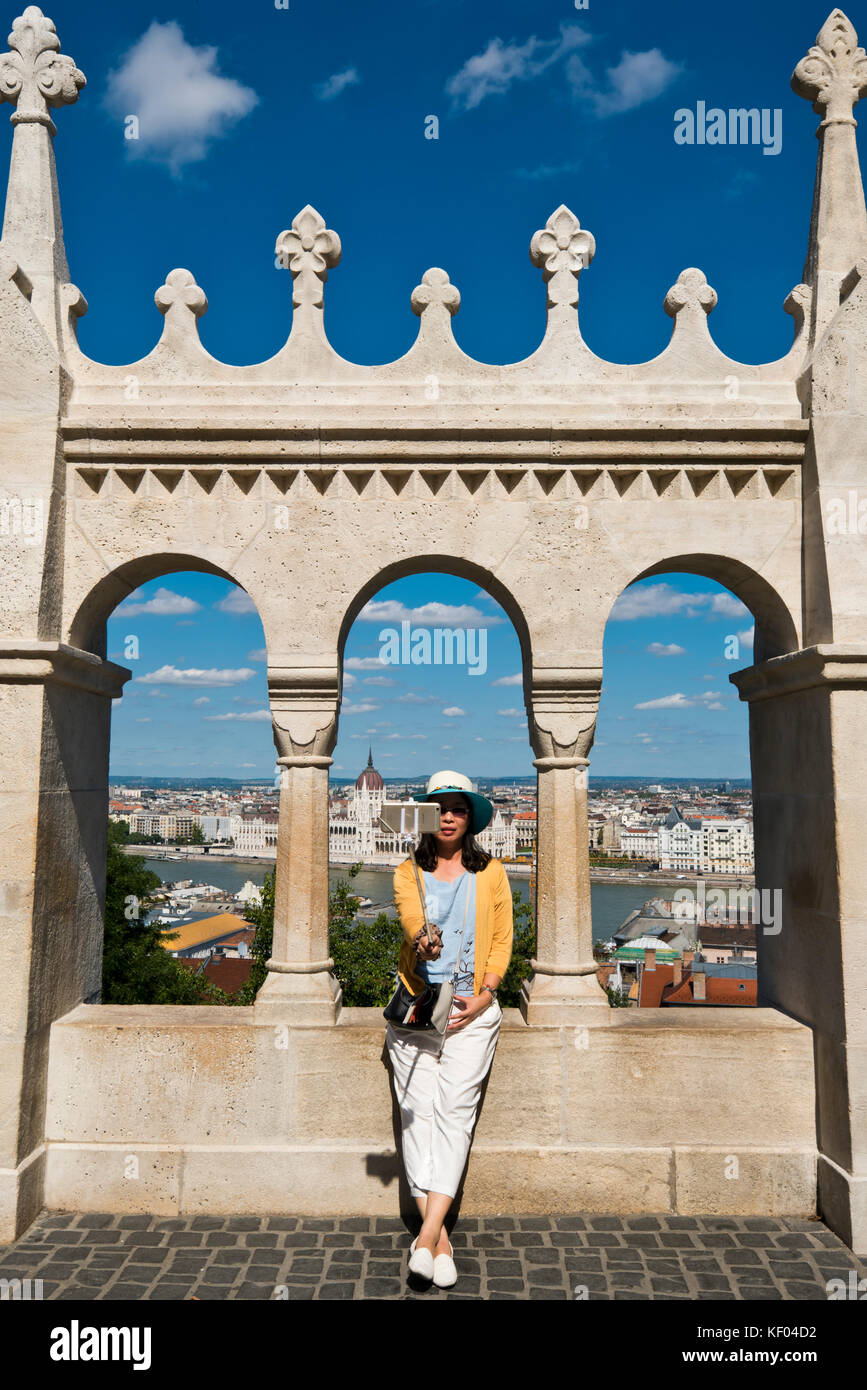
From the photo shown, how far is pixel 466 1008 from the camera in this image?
11.4ft

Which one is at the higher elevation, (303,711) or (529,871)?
(303,711)

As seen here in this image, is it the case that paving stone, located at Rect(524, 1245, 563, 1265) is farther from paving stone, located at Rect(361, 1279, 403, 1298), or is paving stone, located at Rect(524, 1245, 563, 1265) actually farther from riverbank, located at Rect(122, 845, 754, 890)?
riverbank, located at Rect(122, 845, 754, 890)

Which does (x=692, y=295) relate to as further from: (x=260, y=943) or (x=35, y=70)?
(x=260, y=943)

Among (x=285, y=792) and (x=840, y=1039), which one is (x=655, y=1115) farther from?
(x=285, y=792)

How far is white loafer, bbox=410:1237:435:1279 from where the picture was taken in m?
3.14

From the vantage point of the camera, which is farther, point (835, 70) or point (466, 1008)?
point (835, 70)

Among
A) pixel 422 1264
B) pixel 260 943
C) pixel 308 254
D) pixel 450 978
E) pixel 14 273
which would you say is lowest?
pixel 260 943

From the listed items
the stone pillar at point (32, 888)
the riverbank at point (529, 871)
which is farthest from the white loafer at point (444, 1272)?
the riverbank at point (529, 871)

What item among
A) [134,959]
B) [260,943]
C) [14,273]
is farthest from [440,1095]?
[134,959]

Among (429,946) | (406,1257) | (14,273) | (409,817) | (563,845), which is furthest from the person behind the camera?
(563,845)

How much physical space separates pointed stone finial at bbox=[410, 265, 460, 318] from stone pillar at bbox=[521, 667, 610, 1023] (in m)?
1.76

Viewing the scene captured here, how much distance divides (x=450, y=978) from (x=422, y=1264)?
953 mm

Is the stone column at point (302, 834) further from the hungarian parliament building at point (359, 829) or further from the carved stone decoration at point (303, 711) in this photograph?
the hungarian parliament building at point (359, 829)
